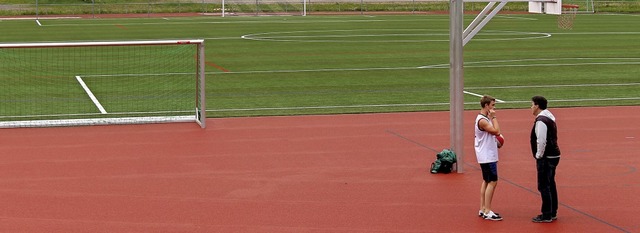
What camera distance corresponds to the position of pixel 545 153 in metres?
14.4

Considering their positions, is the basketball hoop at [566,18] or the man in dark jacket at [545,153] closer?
the man in dark jacket at [545,153]

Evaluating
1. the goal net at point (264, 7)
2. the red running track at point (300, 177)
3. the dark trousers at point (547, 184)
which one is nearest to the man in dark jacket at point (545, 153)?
the dark trousers at point (547, 184)

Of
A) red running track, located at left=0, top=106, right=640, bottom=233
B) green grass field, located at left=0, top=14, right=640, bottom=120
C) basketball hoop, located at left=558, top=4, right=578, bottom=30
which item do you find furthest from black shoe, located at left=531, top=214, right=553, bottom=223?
green grass field, located at left=0, top=14, right=640, bottom=120

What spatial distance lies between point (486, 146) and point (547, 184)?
938 mm

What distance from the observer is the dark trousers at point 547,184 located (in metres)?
14.4

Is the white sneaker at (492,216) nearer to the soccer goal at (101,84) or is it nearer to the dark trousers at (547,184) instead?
the dark trousers at (547,184)

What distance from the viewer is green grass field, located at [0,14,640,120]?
2825cm

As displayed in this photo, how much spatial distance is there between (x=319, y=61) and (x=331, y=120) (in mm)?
14191

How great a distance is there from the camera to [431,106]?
26844 millimetres

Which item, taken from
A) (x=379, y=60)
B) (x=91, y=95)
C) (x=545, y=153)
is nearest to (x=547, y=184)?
(x=545, y=153)

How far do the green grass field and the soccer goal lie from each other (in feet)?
2.54

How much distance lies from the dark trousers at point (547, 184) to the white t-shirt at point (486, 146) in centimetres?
61

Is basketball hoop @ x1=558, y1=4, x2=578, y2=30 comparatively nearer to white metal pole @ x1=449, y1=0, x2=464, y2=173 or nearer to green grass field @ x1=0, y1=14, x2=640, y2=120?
green grass field @ x1=0, y1=14, x2=640, y2=120

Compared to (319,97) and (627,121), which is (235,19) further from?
(627,121)
